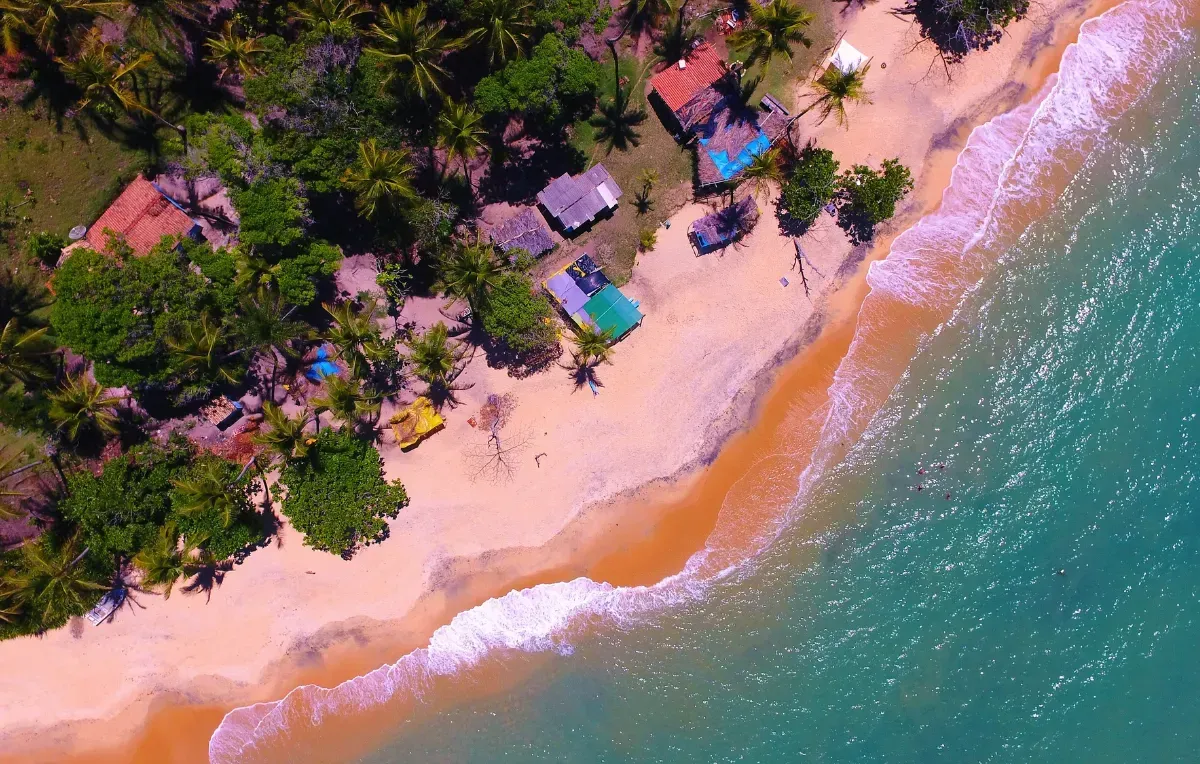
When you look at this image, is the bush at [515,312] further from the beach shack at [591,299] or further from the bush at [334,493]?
the bush at [334,493]

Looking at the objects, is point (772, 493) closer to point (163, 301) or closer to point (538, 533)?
point (538, 533)

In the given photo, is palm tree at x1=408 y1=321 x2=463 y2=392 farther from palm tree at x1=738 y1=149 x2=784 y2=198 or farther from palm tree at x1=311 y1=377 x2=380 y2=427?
palm tree at x1=738 y1=149 x2=784 y2=198

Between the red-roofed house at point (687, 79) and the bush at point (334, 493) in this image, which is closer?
the bush at point (334, 493)

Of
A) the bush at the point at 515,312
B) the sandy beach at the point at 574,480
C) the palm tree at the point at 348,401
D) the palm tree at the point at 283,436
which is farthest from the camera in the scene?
the sandy beach at the point at 574,480

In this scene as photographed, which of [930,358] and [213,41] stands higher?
[213,41]

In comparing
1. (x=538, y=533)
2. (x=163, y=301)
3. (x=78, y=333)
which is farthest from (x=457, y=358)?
(x=78, y=333)

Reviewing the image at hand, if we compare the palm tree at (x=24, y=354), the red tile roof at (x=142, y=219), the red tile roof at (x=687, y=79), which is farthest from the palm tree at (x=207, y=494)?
the red tile roof at (x=687, y=79)
